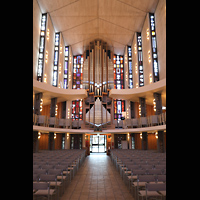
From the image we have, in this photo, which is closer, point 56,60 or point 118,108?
point 56,60

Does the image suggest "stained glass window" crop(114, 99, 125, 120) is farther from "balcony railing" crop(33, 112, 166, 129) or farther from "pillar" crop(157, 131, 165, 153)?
Answer: "pillar" crop(157, 131, 165, 153)

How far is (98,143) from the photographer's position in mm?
29078

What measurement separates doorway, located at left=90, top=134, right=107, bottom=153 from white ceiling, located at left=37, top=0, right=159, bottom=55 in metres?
15.6

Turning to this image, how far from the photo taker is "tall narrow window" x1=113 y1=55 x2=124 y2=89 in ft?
112

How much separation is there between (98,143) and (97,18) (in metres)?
17.9

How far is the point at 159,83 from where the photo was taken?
19.0m

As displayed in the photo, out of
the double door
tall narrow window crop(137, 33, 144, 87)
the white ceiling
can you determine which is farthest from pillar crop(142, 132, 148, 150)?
the white ceiling

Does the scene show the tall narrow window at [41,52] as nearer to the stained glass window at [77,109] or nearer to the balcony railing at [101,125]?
the balcony railing at [101,125]

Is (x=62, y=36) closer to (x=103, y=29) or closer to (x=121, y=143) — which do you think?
(x=103, y=29)

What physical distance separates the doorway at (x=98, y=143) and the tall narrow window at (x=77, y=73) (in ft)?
31.0

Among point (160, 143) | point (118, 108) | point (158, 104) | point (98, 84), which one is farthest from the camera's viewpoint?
point (118, 108)

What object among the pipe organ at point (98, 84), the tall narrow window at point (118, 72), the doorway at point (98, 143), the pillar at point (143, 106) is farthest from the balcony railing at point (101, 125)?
the tall narrow window at point (118, 72)

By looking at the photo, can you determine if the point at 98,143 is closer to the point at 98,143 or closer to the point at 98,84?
the point at 98,143

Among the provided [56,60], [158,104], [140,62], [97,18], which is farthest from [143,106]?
[56,60]
